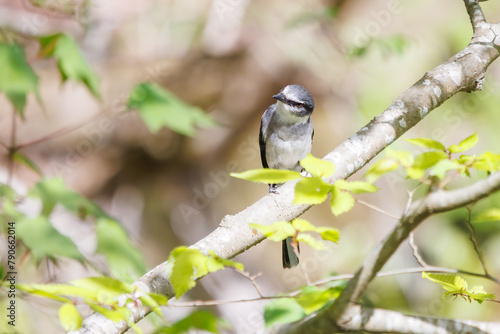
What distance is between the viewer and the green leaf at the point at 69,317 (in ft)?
3.87

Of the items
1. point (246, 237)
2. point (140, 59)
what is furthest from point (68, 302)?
point (140, 59)

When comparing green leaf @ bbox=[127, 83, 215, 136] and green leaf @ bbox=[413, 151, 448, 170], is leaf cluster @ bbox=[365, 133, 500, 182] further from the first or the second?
green leaf @ bbox=[127, 83, 215, 136]

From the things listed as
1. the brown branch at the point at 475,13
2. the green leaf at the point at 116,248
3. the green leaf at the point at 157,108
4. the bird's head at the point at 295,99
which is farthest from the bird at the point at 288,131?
the brown branch at the point at 475,13

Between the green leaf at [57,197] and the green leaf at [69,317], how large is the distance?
1.21 meters

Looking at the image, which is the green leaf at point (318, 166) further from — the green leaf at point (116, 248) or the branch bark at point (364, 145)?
the green leaf at point (116, 248)

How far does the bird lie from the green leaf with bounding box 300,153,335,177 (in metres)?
1.96

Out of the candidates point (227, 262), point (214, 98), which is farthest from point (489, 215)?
point (214, 98)

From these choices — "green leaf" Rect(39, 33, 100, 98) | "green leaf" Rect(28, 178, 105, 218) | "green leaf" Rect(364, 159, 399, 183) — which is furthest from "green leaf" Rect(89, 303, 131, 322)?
"green leaf" Rect(39, 33, 100, 98)

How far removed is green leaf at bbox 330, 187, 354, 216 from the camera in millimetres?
1160

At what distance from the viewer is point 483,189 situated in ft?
3.47

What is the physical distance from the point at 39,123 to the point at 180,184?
1.67 m

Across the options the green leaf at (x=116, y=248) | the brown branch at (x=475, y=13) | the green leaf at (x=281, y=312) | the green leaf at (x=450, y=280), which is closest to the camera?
the green leaf at (x=450, y=280)

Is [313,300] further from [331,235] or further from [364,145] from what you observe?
[364,145]

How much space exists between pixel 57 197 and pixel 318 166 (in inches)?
61.9
